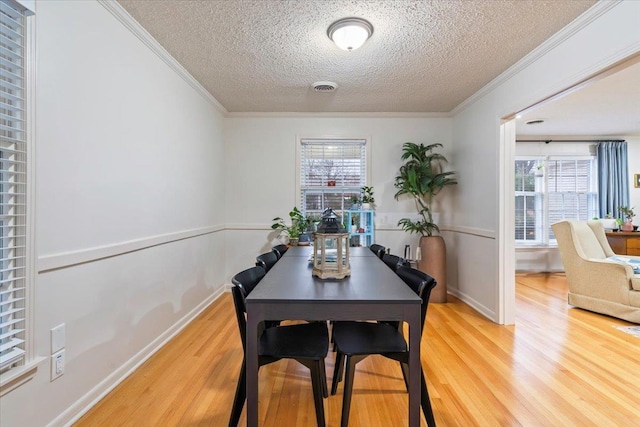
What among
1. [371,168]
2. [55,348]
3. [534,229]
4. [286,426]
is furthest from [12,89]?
[534,229]

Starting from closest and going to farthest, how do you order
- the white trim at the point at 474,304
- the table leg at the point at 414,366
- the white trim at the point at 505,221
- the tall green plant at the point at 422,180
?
the table leg at the point at 414,366, the white trim at the point at 505,221, the white trim at the point at 474,304, the tall green plant at the point at 422,180

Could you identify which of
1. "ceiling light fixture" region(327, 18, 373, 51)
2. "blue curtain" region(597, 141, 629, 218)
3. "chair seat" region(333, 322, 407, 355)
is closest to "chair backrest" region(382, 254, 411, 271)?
"chair seat" region(333, 322, 407, 355)

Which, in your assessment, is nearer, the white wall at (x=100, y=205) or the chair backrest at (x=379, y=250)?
the white wall at (x=100, y=205)

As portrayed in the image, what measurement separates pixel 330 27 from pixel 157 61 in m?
1.43

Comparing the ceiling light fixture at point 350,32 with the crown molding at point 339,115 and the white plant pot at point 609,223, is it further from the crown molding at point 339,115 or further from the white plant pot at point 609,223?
the white plant pot at point 609,223

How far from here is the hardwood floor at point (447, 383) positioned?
174 centimetres

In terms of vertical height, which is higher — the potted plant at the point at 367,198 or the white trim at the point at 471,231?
the potted plant at the point at 367,198

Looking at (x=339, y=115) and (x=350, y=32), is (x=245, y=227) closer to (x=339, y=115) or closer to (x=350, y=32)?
(x=339, y=115)

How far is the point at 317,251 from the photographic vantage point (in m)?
1.97

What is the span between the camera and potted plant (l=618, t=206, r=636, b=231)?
16.1 feet

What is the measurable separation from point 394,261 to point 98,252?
194 cm

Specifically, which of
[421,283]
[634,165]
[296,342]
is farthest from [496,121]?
[634,165]

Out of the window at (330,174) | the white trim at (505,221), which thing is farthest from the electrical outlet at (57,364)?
the white trim at (505,221)

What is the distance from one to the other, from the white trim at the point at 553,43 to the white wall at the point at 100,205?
3.09m
